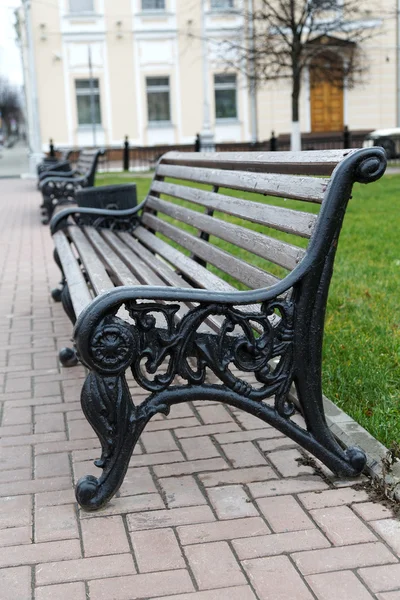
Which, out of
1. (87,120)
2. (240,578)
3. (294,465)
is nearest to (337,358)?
(294,465)

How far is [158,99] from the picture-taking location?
103 feet

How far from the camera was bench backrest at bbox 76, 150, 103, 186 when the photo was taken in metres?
10.4

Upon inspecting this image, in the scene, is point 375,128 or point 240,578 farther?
point 375,128

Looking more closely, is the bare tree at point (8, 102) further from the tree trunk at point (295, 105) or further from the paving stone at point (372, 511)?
the paving stone at point (372, 511)

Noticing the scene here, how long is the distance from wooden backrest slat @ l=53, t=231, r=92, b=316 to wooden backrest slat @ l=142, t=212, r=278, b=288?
0.57 m

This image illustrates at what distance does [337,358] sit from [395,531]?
5.69 feet

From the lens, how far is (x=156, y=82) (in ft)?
103

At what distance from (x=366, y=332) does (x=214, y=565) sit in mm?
2554

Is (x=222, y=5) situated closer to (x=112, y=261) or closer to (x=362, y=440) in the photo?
(x=112, y=261)

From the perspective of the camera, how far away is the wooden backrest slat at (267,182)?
294 cm

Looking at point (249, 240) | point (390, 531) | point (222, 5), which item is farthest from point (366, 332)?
point (222, 5)

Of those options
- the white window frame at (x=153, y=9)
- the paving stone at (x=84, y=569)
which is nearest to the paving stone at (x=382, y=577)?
the paving stone at (x=84, y=569)

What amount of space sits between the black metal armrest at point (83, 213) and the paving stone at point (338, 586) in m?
3.79

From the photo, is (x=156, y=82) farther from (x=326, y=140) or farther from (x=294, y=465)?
(x=294, y=465)
